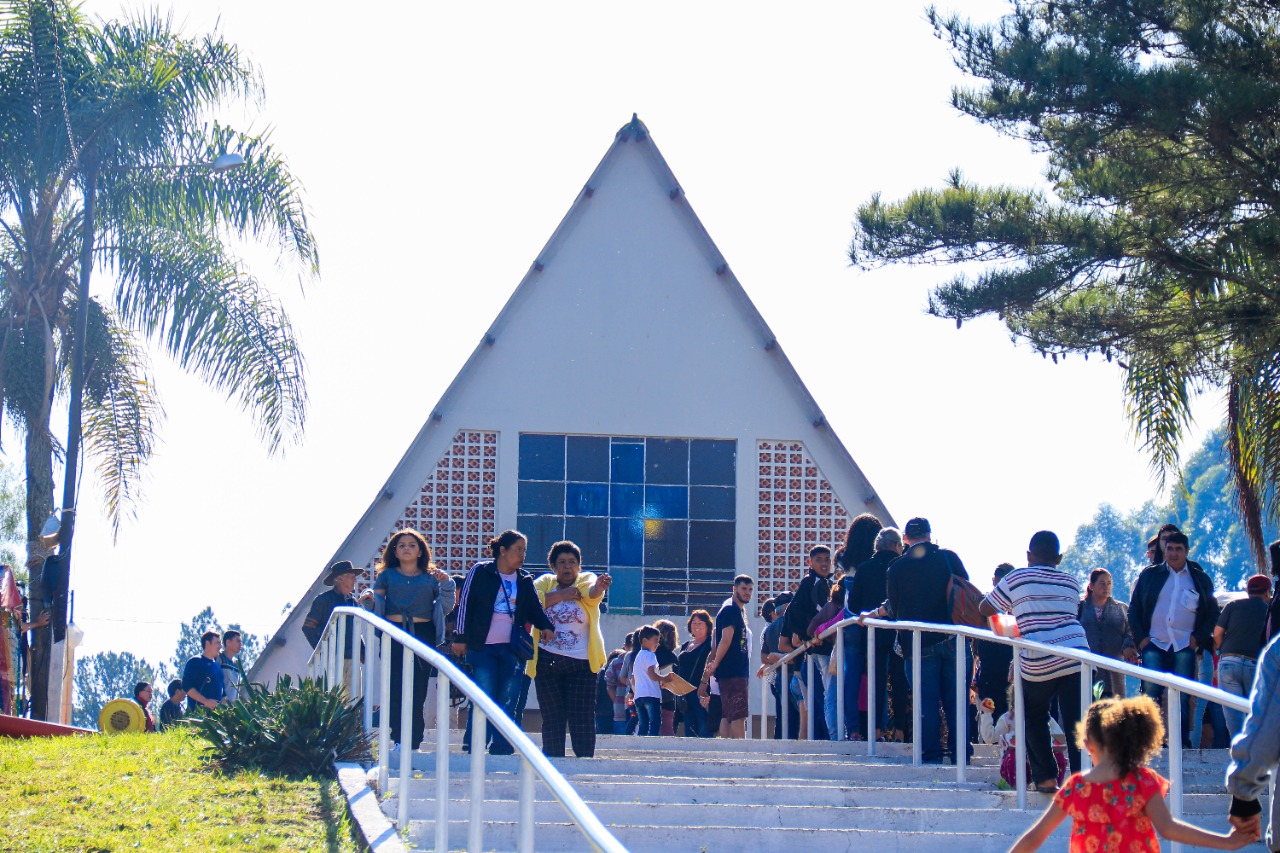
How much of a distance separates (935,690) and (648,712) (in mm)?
4328

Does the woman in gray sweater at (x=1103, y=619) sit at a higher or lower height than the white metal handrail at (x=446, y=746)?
higher

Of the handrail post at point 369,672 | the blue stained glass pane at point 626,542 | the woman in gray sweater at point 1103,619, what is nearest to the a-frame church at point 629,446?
the blue stained glass pane at point 626,542

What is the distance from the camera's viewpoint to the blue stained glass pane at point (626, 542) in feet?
71.4

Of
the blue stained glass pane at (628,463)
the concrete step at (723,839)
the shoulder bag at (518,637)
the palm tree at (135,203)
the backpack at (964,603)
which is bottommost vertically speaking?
the concrete step at (723,839)

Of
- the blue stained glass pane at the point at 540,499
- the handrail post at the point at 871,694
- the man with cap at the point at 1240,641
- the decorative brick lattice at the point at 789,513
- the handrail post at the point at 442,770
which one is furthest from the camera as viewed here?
the decorative brick lattice at the point at 789,513

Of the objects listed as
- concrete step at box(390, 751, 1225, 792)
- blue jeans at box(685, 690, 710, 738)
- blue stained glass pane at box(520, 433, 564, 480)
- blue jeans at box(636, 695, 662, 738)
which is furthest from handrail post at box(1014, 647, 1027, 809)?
blue stained glass pane at box(520, 433, 564, 480)

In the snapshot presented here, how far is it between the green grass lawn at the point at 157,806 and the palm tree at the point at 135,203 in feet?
33.6

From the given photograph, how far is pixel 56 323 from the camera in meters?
21.0

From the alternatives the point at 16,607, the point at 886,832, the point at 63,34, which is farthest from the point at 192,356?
the point at 886,832

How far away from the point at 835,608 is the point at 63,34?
12.6 m

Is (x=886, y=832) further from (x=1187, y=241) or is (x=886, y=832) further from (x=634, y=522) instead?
(x=634, y=522)

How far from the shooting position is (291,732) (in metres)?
9.21

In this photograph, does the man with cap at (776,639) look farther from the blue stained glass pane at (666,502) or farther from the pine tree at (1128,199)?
the blue stained glass pane at (666,502)

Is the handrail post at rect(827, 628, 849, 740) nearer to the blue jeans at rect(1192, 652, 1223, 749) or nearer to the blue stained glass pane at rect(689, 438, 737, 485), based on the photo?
the blue jeans at rect(1192, 652, 1223, 749)
